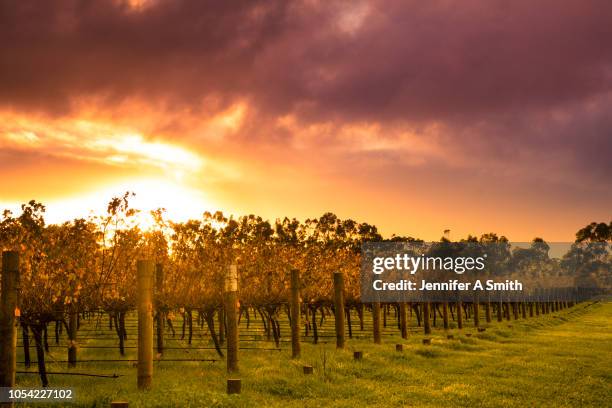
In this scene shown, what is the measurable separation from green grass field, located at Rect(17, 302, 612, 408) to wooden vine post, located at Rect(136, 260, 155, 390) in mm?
395

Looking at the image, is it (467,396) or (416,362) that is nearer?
(467,396)

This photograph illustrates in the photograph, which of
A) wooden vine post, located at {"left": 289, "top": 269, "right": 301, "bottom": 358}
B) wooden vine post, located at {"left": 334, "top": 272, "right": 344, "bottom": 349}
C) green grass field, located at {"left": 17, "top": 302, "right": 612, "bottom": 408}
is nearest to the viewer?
green grass field, located at {"left": 17, "top": 302, "right": 612, "bottom": 408}

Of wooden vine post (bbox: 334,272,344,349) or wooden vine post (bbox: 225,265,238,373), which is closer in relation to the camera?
wooden vine post (bbox: 225,265,238,373)

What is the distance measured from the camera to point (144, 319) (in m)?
11.9

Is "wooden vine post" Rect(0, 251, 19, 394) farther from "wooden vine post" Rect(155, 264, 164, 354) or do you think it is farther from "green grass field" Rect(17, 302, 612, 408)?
"wooden vine post" Rect(155, 264, 164, 354)

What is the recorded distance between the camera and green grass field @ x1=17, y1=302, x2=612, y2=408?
12207 millimetres

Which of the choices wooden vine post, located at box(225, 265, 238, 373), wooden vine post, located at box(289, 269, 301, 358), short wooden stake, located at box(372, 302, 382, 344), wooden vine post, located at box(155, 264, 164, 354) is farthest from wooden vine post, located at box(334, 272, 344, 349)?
wooden vine post, located at box(155, 264, 164, 354)

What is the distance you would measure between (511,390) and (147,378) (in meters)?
8.89

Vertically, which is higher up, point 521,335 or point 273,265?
point 273,265

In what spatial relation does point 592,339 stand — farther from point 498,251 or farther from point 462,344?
point 498,251

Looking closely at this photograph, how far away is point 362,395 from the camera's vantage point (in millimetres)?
13367

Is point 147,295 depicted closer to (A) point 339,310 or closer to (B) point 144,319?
(B) point 144,319

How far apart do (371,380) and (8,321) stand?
9233 mm

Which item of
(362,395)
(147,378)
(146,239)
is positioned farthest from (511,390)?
(146,239)
